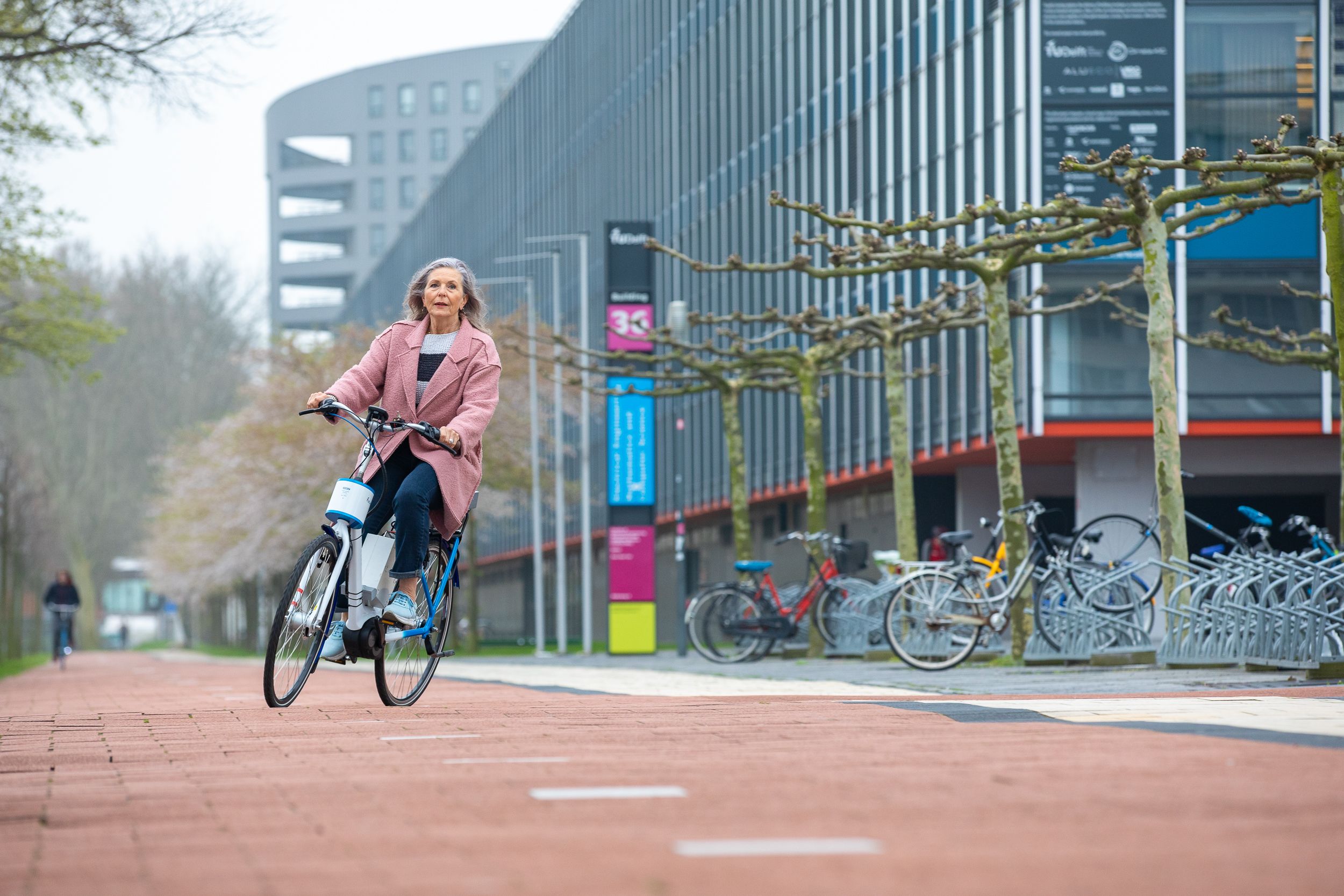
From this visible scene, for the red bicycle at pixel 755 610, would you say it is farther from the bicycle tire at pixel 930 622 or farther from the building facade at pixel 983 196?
the bicycle tire at pixel 930 622

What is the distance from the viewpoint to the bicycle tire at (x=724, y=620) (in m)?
20.2

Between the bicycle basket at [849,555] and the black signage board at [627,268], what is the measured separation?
11726 mm

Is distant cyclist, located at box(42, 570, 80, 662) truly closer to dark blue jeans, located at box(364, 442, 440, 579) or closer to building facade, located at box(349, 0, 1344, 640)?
building facade, located at box(349, 0, 1344, 640)

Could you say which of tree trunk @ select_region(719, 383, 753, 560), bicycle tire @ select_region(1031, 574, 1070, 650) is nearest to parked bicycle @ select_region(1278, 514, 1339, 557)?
bicycle tire @ select_region(1031, 574, 1070, 650)

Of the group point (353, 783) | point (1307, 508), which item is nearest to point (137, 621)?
point (1307, 508)

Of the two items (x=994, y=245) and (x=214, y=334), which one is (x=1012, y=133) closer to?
(x=994, y=245)

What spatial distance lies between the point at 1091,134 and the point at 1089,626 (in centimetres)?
1727

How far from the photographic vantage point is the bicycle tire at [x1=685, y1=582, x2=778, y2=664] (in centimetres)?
2023

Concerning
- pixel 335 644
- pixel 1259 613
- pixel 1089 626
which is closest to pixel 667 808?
pixel 335 644

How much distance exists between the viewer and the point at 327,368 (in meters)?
44.4

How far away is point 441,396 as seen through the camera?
846cm

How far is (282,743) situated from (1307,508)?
3047cm

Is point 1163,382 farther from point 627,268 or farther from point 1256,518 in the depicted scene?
point 627,268

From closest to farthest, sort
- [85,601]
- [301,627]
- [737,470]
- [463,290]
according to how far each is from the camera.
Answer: [301,627]
[463,290]
[737,470]
[85,601]
